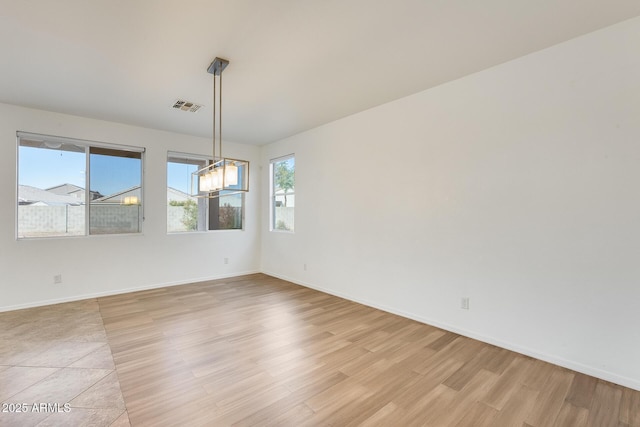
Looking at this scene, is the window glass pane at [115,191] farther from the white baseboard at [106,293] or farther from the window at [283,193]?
the window at [283,193]

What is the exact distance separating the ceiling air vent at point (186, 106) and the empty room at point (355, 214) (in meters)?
0.03

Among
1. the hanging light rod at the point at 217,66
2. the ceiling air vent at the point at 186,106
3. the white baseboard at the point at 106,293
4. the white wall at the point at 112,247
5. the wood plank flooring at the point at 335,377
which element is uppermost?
the ceiling air vent at the point at 186,106

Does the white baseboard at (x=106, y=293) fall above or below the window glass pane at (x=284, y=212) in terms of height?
below

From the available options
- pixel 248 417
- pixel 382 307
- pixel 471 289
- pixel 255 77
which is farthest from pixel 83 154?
pixel 471 289

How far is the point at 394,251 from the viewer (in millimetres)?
3729

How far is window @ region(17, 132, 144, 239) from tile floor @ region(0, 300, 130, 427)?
1.35m

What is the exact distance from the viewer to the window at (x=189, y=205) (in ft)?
17.0

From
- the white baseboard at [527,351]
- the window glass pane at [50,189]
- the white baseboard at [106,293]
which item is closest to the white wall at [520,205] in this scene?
the white baseboard at [527,351]

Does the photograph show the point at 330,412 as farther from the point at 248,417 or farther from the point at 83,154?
the point at 83,154

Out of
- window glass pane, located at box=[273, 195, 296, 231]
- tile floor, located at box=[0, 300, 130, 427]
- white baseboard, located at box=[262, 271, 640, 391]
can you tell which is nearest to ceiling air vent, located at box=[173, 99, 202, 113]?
window glass pane, located at box=[273, 195, 296, 231]

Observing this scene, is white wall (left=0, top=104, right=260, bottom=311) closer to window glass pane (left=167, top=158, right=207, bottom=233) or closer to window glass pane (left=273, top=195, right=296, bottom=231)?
window glass pane (left=167, top=158, right=207, bottom=233)

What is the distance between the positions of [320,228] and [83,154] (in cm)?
386

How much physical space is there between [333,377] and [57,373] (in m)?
2.24

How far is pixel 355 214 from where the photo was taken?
4250mm
